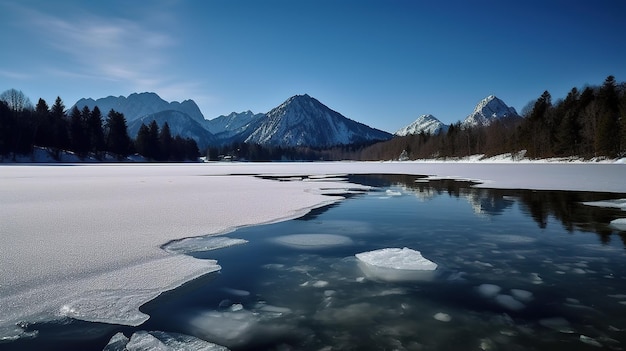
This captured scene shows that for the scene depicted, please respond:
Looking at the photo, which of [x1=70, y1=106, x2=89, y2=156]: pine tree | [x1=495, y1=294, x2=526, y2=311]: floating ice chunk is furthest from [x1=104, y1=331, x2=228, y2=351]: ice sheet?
[x1=70, y1=106, x2=89, y2=156]: pine tree

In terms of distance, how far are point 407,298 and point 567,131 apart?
6899cm

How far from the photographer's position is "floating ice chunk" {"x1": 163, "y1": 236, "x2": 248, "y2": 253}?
Answer: 646 centimetres

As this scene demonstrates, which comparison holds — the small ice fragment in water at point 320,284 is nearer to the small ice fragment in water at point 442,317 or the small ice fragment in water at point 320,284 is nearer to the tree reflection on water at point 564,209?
the small ice fragment in water at point 442,317

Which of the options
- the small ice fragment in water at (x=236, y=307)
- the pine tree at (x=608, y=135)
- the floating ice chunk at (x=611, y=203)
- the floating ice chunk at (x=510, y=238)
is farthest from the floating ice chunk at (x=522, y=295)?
the pine tree at (x=608, y=135)

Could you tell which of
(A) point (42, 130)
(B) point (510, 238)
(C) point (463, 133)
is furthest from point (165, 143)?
(B) point (510, 238)

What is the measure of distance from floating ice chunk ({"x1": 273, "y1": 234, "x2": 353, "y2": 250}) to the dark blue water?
0.22 ft

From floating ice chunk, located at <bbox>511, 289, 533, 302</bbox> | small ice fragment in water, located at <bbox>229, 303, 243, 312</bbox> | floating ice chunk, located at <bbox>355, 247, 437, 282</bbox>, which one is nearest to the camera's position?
small ice fragment in water, located at <bbox>229, 303, 243, 312</bbox>

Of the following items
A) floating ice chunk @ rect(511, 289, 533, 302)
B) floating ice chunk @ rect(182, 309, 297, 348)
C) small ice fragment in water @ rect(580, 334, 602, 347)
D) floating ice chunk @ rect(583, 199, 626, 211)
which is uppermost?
floating ice chunk @ rect(583, 199, 626, 211)

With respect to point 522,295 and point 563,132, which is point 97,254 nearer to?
point 522,295

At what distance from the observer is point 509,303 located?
419 cm

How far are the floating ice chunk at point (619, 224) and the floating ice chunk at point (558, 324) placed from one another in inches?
244

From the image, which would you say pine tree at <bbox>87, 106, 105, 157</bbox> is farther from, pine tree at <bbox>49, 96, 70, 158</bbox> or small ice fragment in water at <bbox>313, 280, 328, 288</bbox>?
small ice fragment in water at <bbox>313, 280, 328, 288</bbox>

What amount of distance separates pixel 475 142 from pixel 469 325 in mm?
103865

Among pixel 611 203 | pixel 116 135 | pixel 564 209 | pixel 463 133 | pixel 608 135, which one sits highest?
pixel 463 133
